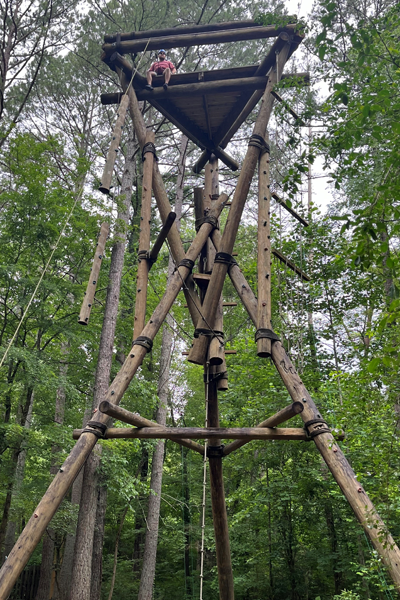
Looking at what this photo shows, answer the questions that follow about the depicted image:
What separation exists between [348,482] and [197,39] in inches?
181

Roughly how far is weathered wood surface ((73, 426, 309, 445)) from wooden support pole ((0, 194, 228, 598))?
220 mm

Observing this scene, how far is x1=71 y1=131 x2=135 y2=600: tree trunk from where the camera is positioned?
22.6ft

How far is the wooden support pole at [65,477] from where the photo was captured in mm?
3357

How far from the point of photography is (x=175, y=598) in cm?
1108

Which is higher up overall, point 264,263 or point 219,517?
point 264,263

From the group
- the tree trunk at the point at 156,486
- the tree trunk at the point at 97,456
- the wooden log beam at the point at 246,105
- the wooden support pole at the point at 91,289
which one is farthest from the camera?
the tree trunk at the point at 156,486

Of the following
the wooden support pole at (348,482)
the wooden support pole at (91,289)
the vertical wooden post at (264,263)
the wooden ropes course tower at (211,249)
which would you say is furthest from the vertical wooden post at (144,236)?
the wooden support pole at (348,482)

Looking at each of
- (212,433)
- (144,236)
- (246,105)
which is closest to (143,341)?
(212,433)

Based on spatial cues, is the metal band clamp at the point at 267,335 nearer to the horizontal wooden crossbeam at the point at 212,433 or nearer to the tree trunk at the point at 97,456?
the horizontal wooden crossbeam at the point at 212,433

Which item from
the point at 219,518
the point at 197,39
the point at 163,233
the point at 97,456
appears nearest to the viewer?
the point at 219,518

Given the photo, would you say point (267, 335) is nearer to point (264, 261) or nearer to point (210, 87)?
point (264, 261)

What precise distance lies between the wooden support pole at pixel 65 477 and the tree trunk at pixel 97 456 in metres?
2.97

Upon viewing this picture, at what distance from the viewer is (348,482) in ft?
11.6

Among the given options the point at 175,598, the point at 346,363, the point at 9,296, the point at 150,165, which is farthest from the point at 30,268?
the point at 175,598
